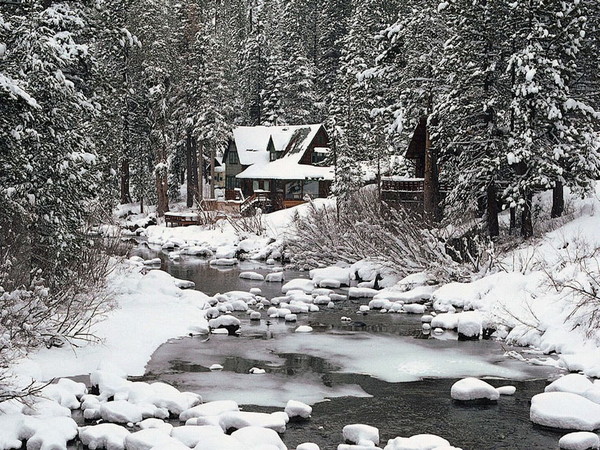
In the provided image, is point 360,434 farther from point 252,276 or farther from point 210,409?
point 252,276

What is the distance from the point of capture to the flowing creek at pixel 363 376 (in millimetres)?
11352

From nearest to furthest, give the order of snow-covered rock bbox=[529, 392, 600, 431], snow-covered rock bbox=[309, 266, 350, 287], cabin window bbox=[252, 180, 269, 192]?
snow-covered rock bbox=[529, 392, 600, 431], snow-covered rock bbox=[309, 266, 350, 287], cabin window bbox=[252, 180, 269, 192]

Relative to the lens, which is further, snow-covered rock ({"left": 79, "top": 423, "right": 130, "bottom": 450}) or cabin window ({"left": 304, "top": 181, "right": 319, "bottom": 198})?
cabin window ({"left": 304, "top": 181, "right": 319, "bottom": 198})

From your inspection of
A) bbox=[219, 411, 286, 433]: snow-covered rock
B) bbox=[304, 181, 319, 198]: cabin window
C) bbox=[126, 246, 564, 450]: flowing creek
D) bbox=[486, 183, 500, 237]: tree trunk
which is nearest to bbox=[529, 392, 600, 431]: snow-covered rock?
bbox=[126, 246, 564, 450]: flowing creek

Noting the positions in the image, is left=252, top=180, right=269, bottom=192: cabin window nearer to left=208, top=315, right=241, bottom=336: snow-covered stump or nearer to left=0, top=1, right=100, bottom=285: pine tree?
left=208, top=315, right=241, bottom=336: snow-covered stump

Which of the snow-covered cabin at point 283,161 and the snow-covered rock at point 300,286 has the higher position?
the snow-covered cabin at point 283,161

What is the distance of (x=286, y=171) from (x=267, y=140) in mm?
6286

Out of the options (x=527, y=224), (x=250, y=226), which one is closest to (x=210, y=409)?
(x=527, y=224)

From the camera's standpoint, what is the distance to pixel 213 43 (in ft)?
170

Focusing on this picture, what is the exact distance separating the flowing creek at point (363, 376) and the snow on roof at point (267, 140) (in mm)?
37719

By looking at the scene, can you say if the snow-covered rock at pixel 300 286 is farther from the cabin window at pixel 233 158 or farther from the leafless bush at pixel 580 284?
the cabin window at pixel 233 158

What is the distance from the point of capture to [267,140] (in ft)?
201

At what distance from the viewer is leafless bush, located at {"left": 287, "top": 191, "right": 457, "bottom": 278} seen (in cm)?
2416

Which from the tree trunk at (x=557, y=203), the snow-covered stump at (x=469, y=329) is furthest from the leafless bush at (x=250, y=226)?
the snow-covered stump at (x=469, y=329)
